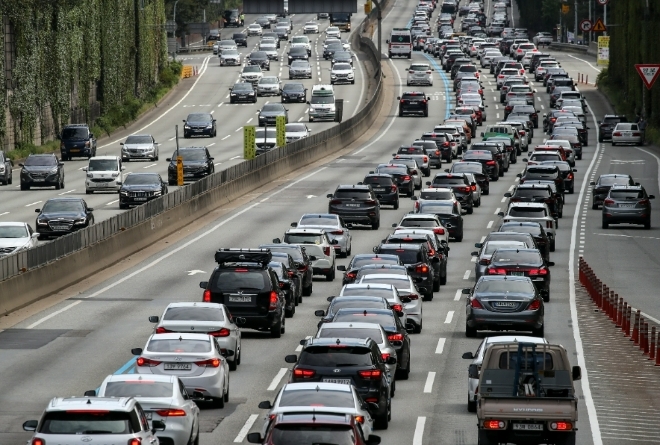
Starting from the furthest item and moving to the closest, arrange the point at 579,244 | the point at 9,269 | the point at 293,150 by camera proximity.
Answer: the point at 293,150 < the point at 579,244 < the point at 9,269

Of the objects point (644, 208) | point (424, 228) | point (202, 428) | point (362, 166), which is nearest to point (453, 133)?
point (362, 166)

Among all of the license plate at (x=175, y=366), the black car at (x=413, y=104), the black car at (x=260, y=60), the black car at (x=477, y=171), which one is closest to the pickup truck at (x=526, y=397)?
the license plate at (x=175, y=366)

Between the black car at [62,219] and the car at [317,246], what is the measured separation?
382 inches

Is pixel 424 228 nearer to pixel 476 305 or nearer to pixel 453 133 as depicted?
pixel 476 305

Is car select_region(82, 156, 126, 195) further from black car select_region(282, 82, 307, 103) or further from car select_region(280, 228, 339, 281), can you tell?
black car select_region(282, 82, 307, 103)

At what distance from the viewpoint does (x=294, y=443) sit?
18375 millimetres

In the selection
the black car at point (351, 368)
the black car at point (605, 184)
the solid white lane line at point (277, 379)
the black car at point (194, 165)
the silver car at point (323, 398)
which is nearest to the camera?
the silver car at point (323, 398)

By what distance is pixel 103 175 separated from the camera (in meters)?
66.6

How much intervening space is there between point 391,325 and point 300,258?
11.6m

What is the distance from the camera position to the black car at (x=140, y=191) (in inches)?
2346

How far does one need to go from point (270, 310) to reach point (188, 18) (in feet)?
546

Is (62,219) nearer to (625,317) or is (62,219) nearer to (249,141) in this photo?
(625,317)

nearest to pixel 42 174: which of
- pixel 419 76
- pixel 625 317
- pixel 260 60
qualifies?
pixel 625 317

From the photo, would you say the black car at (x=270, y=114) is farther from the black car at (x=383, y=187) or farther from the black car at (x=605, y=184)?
the black car at (x=383, y=187)
